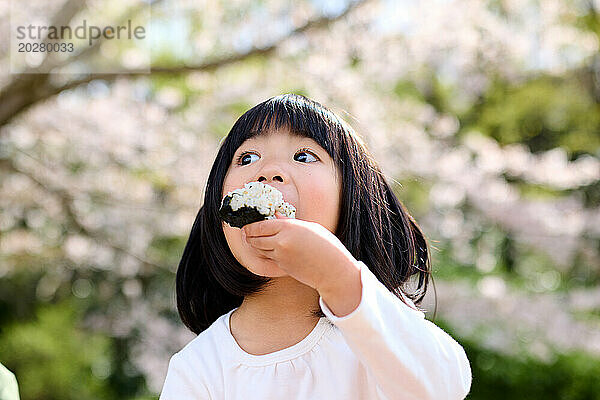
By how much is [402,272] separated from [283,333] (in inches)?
9.6

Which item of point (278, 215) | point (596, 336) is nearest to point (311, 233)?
point (278, 215)

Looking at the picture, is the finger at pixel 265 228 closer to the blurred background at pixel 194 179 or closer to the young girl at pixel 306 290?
the young girl at pixel 306 290

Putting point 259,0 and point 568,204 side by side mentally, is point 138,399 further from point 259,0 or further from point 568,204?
point 568,204

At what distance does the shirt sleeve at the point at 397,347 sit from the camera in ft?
2.80

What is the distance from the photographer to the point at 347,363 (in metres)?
1.04

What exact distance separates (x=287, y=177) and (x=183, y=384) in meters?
0.37

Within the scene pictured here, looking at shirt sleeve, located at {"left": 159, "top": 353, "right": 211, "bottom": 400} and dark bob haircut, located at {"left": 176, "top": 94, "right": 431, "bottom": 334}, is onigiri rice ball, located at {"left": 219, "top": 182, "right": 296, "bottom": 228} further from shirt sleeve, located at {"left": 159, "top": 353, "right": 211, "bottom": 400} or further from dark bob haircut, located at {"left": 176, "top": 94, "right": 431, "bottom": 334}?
shirt sleeve, located at {"left": 159, "top": 353, "right": 211, "bottom": 400}

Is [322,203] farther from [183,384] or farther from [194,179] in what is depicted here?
[194,179]

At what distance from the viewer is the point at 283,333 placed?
42.3 inches

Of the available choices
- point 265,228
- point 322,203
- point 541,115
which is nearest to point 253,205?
point 265,228

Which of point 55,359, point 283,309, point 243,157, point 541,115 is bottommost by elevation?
point 55,359

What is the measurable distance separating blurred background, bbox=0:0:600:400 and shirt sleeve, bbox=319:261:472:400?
2.42m

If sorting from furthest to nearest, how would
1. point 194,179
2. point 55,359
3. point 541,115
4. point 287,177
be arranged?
point 541,115 → point 55,359 → point 194,179 → point 287,177

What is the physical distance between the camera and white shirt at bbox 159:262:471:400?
87 centimetres
